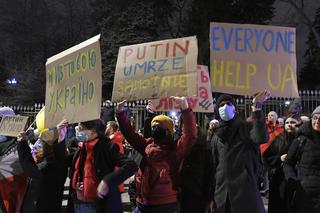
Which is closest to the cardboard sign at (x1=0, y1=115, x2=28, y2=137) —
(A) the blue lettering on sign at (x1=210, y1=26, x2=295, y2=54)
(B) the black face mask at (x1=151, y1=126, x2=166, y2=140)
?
(B) the black face mask at (x1=151, y1=126, x2=166, y2=140)

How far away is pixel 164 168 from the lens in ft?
14.9

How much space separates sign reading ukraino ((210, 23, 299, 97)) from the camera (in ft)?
16.9

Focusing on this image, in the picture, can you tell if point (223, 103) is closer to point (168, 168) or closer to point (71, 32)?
point (168, 168)

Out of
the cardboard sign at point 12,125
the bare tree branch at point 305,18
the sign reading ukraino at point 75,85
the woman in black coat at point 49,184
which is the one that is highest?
the bare tree branch at point 305,18

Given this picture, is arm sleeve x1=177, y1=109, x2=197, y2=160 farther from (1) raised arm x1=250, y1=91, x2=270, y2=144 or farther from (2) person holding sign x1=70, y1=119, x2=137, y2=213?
(2) person holding sign x1=70, y1=119, x2=137, y2=213

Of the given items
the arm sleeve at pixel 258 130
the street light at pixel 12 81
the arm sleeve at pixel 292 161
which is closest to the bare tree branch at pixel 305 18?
the street light at pixel 12 81

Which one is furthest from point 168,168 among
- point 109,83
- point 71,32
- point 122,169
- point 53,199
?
point 71,32

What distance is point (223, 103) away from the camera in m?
4.73

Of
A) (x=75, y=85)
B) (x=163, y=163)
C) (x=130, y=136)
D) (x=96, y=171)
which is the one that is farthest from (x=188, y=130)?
(x=75, y=85)

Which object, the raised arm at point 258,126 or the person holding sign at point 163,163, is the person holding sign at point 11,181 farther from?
the raised arm at point 258,126

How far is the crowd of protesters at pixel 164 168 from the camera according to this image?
13.8 ft

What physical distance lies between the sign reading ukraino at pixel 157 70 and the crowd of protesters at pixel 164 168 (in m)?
0.22

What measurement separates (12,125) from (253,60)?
9.34 ft

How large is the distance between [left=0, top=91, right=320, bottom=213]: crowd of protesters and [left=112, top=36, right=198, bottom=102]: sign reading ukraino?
0.22 m
